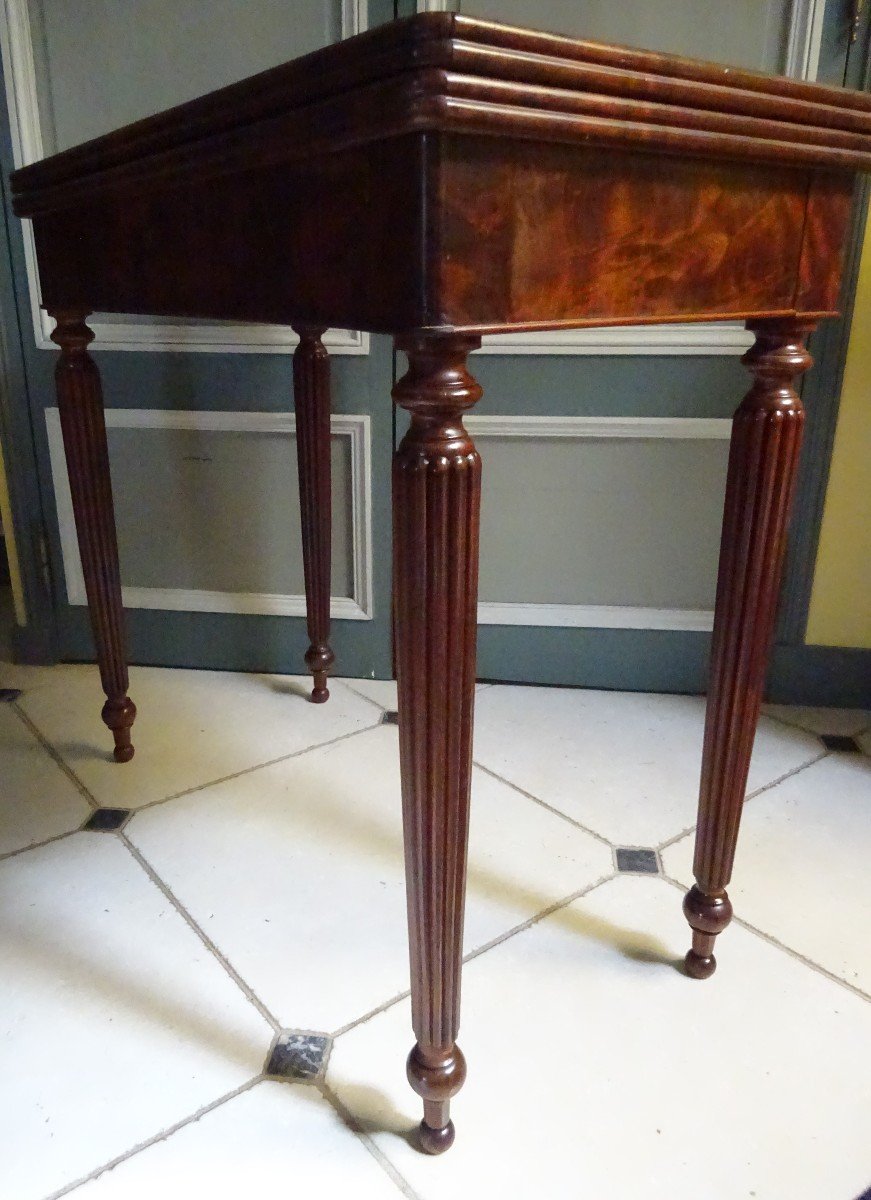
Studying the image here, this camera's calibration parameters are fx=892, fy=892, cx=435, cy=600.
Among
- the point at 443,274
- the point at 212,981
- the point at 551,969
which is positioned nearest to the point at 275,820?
the point at 212,981

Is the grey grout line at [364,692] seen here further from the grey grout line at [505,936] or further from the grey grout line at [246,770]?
the grey grout line at [505,936]

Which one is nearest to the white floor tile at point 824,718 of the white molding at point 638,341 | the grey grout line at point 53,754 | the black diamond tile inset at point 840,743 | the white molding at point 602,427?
the black diamond tile inset at point 840,743

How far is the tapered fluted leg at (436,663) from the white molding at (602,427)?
0.90m

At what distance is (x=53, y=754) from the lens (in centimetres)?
136

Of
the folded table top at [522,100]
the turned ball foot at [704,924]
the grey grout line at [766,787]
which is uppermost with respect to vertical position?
the folded table top at [522,100]

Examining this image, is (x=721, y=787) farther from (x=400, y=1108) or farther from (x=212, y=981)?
(x=212, y=981)

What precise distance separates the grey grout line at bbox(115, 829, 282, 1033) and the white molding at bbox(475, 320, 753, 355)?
35.7 inches

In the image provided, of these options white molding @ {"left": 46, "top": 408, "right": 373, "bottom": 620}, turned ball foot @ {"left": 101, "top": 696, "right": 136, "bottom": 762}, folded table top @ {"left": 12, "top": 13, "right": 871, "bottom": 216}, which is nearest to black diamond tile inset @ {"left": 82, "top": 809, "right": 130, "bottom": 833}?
turned ball foot @ {"left": 101, "top": 696, "right": 136, "bottom": 762}

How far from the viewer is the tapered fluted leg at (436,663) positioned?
0.55m

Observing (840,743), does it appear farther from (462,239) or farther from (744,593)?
(462,239)

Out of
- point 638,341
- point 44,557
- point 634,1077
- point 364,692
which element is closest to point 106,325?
point 44,557

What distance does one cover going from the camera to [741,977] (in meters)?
0.93

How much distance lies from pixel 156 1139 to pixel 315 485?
3.01 ft

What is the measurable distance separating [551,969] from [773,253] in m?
0.72
